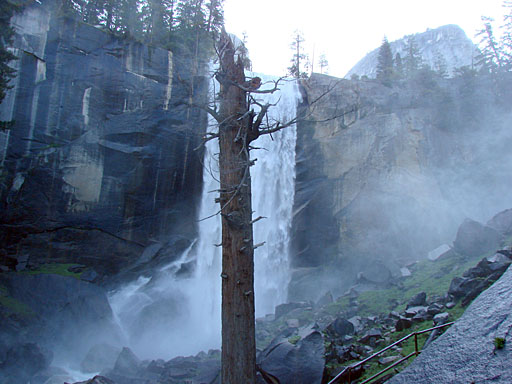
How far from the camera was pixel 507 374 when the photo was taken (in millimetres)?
3072

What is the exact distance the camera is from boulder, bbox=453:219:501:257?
50.5 ft

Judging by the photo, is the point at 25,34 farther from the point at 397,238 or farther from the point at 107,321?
the point at 397,238

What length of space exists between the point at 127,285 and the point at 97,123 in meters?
8.64

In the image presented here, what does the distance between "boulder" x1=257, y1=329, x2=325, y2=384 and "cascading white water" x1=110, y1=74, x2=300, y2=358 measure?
32.4 feet

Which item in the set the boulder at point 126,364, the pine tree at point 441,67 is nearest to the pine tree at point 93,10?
the boulder at point 126,364

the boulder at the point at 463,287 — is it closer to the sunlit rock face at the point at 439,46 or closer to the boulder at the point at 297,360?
the boulder at the point at 297,360

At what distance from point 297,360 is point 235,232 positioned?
305 cm

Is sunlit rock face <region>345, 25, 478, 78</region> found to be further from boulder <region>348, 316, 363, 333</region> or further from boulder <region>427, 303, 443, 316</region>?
boulder <region>427, 303, 443, 316</region>

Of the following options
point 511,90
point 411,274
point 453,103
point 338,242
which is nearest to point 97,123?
point 338,242

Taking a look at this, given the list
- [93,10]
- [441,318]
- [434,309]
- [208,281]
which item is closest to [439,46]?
[93,10]

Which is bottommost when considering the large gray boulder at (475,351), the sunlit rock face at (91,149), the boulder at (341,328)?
the boulder at (341,328)

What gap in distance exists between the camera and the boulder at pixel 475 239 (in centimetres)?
1540

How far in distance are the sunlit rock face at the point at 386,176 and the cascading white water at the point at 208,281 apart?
0.86 m

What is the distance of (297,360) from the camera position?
627 cm
